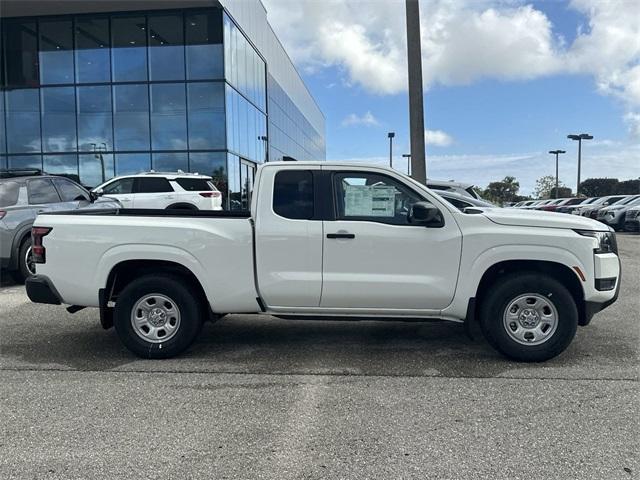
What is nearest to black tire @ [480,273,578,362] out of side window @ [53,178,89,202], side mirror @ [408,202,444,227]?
side mirror @ [408,202,444,227]

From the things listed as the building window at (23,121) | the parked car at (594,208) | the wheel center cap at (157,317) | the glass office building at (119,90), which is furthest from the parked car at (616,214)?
the building window at (23,121)

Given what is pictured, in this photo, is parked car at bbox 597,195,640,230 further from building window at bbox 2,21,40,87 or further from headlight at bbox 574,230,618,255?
building window at bbox 2,21,40,87

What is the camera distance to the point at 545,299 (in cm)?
487

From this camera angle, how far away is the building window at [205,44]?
779 inches

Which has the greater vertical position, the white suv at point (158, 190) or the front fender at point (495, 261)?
the white suv at point (158, 190)

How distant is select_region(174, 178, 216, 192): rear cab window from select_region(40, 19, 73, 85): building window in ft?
30.4

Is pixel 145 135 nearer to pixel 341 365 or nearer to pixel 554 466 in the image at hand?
pixel 341 365

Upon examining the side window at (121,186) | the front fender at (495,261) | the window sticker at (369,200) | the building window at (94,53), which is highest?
the building window at (94,53)

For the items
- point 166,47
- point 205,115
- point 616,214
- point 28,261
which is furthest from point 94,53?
point 616,214

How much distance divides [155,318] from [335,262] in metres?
1.82

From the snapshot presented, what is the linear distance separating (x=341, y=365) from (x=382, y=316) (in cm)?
59

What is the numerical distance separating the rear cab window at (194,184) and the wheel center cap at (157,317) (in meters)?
9.72

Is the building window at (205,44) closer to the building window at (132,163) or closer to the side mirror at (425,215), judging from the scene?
the building window at (132,163)

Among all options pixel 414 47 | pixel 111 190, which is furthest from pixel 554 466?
pixel 111 190
